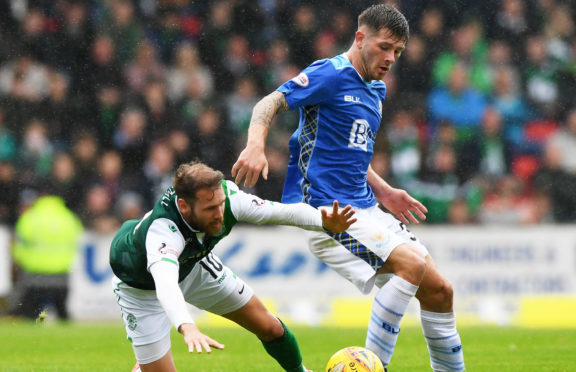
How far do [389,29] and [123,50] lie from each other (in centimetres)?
967

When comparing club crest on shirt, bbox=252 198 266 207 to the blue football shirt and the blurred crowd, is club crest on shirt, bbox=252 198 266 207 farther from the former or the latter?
the blurred crowd

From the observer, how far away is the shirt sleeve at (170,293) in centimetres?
440

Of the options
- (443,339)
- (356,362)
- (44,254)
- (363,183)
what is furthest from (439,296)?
(44,254)

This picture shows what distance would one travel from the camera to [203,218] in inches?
200

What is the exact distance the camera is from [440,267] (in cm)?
1272

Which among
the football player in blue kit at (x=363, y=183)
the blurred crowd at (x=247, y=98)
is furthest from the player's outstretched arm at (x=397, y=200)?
the blurred crowd at (x=247, y=98)

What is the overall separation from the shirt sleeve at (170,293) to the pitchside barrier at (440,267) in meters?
7.70

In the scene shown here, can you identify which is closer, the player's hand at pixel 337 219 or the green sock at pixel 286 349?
the player's hand at pixel 337 219

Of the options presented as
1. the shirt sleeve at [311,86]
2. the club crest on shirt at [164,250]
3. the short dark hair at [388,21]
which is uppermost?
the short dark hair at [388,21]

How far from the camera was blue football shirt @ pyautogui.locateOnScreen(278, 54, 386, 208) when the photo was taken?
5.80 meters

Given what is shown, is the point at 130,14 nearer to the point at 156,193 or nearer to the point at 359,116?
the point at 156,193

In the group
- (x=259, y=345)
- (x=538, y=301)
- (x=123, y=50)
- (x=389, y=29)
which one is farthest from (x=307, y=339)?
(x=123, y=50)

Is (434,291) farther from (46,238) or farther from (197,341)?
(46,238)

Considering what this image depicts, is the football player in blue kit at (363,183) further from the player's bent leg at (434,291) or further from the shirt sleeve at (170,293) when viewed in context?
the shirt sleeve at (170,293)
